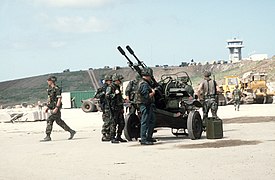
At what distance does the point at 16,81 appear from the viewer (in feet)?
404

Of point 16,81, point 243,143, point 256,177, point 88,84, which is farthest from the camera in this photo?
point 16,81

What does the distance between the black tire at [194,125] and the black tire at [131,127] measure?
144 centimetres

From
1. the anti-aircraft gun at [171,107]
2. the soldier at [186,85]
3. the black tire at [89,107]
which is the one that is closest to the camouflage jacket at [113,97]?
the anti-aircraft gun at [171,107]

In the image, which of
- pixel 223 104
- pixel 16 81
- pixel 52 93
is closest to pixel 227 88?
pixel 223 104

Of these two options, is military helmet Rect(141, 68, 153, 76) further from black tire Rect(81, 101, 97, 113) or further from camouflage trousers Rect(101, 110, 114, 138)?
black tire Rect(81, 101, 97, 113)

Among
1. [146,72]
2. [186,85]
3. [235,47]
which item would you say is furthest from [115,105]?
[235,47]

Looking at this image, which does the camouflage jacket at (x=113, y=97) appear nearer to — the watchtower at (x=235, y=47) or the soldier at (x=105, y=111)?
the soldier at (x=105, y=111)

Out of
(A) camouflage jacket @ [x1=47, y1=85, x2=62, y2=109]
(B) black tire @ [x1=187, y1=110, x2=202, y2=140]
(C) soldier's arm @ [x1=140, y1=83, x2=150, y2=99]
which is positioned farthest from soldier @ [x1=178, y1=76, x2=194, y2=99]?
(A) camouflage jacket @ [x1=47, y1=85, x2=62, y2=109]

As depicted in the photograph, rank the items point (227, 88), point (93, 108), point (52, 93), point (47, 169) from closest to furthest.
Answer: point (47, 169), point (52, 93), point (93, 108), point (227, 88)

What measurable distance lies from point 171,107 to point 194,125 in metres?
0.79

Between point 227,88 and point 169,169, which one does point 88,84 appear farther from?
point 169,169

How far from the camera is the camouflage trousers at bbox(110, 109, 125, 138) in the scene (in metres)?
14.9

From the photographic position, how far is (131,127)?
1534 centimetres

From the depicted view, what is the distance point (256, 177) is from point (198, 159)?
7.47 feet
